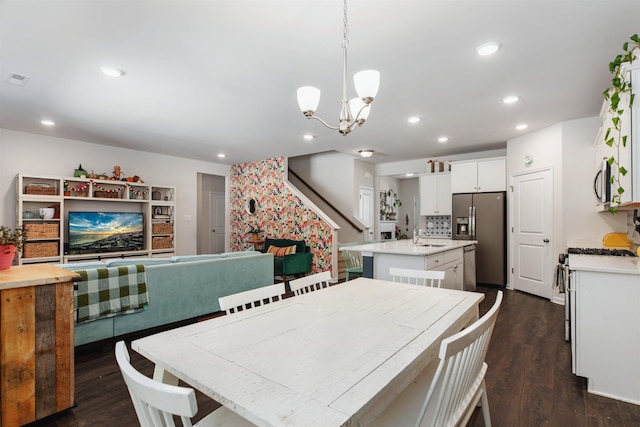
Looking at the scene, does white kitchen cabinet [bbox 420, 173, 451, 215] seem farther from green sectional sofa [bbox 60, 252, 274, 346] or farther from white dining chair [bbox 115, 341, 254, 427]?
white dining chair [bbox 115, 341, 254, 427]

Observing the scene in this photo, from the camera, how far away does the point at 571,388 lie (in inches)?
89.6

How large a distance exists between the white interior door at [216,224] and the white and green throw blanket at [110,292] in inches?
243

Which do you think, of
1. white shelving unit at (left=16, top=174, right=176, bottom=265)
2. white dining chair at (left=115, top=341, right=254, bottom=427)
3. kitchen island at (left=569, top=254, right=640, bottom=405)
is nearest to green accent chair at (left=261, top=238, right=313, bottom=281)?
white shelving unit at (left=16, top=174, right=176, bottom=265)

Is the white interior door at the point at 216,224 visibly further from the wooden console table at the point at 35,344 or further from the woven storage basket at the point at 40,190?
the wooden console table at the point at 35,344

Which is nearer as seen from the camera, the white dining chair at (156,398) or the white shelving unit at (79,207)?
the white dining chair at (156,398)

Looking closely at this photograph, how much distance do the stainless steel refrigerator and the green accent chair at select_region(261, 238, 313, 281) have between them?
2939 millimetres

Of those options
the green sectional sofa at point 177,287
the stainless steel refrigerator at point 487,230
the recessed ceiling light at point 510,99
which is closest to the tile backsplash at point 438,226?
the stainless steel refrigerator at point 487,230

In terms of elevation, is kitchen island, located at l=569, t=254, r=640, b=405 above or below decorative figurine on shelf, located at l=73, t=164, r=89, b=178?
below

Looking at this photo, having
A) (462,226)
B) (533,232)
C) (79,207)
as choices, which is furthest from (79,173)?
(533,232)

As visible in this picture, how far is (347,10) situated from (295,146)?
403cm

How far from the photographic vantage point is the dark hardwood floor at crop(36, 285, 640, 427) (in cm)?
192

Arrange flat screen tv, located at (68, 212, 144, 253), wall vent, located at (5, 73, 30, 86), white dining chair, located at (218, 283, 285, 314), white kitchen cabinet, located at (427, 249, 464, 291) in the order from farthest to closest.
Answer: flat screen tv, located at (68, 212, 144, 253)
white kitchen cabinet, located at (427, 249, 464, 291)
wall vent, located at (5, 73, 30, 86)
white dining chair, located at (218, 283, 285, 314)

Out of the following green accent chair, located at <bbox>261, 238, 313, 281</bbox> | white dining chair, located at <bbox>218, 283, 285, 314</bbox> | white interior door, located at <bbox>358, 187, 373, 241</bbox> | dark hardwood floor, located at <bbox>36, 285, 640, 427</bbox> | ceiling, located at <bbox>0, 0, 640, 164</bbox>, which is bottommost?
dark hardwood floor, located at <bbox>36, 285, 640, 427</bbox>

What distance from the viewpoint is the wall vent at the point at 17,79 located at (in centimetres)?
302
